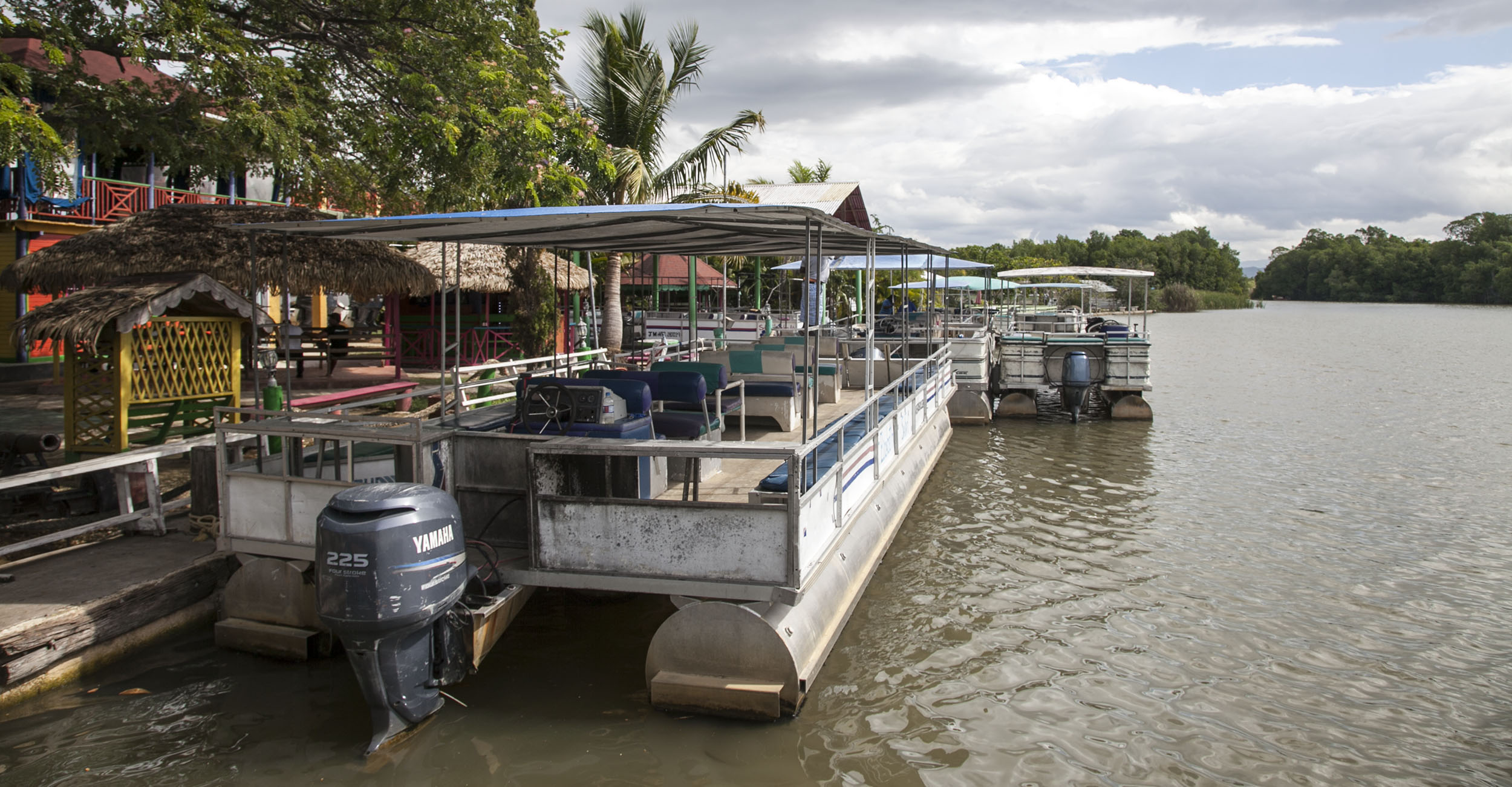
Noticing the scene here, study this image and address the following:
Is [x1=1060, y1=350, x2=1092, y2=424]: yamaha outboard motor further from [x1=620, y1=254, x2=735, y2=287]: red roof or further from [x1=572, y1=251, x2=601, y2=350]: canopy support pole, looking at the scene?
[x1=620, y1=254, x2=735, y2=287]: red roof

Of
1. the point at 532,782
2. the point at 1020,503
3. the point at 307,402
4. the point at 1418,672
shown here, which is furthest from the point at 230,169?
the point at 1418,672

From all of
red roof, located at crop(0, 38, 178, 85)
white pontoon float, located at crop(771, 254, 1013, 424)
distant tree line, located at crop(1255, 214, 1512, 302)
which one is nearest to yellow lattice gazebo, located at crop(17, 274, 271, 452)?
white pontoon float, located at crop(771, 254, 1013, 424)

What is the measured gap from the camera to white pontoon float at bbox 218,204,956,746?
6066 millimetres

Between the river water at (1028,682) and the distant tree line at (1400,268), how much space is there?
4575 inches

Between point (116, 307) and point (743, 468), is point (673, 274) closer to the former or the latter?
point (743, 468)

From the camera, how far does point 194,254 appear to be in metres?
12.0

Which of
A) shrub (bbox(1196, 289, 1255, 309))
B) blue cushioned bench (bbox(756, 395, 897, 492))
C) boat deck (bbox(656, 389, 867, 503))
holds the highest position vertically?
shrub (bbox(1196, 289, 1255, 309))

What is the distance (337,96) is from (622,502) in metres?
9.63

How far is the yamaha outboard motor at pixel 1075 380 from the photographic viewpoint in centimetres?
2031

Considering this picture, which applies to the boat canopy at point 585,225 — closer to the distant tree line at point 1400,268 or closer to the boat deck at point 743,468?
the boat deck at point 743,468

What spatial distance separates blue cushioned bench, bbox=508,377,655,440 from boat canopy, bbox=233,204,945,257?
1245 mm

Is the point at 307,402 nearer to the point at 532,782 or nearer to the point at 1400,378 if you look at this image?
the point at 532,782

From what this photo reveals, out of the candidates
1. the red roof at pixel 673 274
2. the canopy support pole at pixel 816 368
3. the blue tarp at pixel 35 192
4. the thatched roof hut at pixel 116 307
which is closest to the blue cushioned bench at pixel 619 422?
the canopy support pole at pixel 816 368

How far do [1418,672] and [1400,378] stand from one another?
2766 cm
